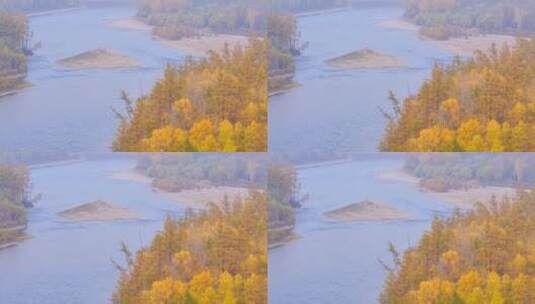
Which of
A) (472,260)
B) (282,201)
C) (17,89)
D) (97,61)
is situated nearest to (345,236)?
(282,201)

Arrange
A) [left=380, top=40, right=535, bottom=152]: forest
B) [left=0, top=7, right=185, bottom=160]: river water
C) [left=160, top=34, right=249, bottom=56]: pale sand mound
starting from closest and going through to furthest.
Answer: [left=380, top=40, right=535, bottom=152]: forest, [left=0, top=7, right=185, bottom=160]: river water, [left=160, top=34, right=249, bottom=56]: pale sand mound

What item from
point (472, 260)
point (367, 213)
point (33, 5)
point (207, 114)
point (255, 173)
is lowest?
point (472, 260)

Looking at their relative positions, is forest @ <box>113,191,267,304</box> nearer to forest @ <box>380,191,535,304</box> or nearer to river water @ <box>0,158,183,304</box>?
river water @ <box>0,158,183,304</box>

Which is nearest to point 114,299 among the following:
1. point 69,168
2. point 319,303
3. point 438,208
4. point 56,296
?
point 56,296

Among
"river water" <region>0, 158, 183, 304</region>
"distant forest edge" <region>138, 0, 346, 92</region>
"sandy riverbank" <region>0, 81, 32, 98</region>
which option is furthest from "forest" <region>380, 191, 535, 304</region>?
"sandy riverbank" <region>0, 81, 32, 98</region>

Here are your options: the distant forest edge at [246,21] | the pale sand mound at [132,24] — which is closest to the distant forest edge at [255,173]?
the distant forest edge at [246,21]

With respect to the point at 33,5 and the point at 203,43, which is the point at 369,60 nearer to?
the point at 203,43

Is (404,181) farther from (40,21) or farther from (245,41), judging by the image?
(40,21)
